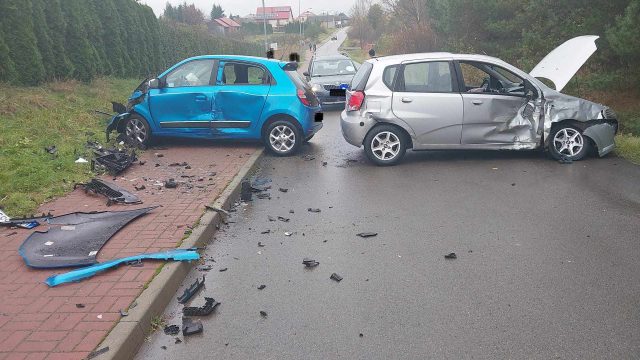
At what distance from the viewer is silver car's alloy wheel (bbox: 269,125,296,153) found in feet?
33.4

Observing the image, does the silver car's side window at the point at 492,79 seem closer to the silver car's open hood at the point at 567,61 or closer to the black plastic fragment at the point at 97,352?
the silver car's open hood at the point at 567,61

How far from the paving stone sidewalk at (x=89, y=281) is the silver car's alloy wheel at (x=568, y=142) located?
18.0ft

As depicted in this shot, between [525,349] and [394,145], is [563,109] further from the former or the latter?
[525,349]

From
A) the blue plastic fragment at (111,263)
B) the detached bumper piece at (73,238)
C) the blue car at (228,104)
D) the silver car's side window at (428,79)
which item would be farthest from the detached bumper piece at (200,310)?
the blue car at (228,104)

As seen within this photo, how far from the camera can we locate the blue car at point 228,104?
32.9 ft

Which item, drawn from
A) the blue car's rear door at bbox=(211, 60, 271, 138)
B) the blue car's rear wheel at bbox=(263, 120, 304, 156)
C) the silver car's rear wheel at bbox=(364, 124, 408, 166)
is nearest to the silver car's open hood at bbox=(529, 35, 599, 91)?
the silver car's rear wheel at bbox=(364, 124, 408, 166)

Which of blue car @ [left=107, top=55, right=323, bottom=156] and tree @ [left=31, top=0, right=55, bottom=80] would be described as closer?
blue car @ [left=107, top=55, right=323, bottom=156]

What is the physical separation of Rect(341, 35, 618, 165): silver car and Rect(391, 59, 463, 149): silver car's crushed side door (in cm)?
2

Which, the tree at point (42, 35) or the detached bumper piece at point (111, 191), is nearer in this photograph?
the detached bumper piece at point (111, 191)

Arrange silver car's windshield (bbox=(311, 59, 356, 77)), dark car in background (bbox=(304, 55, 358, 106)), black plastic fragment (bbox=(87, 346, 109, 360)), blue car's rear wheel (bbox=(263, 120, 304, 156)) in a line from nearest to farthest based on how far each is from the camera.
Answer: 1. black plastic fragment (bbox=(87, 346, 109, 360))
2. blue car's rear wheel (bbox=(263, 120, 304, 156))
3. dark car in background (bbox=(304, 55, 358, 106))
4. silver car's windshield (bbox=(311, 59, 356, 77))

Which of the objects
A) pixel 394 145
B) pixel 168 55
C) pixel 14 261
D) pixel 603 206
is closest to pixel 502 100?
pixel 394 145

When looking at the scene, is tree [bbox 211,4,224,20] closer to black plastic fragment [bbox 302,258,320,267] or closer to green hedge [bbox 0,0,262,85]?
green hedge [bbox 0,0,262,85]

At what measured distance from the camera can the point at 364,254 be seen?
5281mm

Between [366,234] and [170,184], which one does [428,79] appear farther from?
[170,184]
